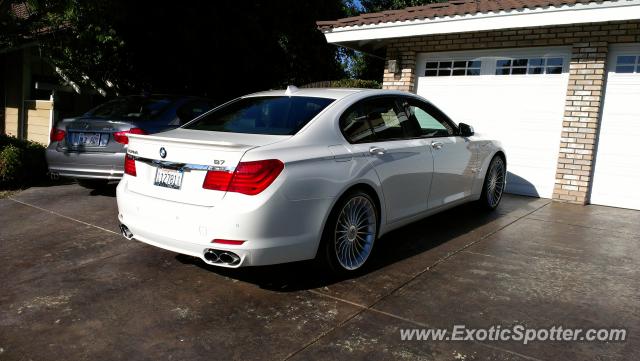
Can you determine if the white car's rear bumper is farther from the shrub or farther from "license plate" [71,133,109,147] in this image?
the shrub

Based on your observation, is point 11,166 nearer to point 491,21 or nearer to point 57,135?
point 57,135

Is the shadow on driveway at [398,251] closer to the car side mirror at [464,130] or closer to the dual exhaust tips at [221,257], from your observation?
the dual exhaust tips at [221,257]

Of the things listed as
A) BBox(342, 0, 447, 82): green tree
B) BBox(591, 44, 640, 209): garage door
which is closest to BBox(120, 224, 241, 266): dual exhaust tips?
BBox(591, 44, 640, 209): garage door

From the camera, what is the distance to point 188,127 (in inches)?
177

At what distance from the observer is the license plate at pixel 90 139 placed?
6566 mm

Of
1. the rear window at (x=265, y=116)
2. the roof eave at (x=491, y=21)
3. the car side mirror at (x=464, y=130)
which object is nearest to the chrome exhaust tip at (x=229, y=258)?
the rear window at (x=265, y=116)

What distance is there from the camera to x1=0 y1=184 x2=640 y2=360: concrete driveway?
300 centimetres

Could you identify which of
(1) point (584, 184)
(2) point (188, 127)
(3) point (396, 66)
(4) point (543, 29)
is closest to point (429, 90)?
(3) point (396, 66)

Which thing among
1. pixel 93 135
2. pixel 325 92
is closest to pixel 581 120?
pixel 325 92

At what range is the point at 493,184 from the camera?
662cm

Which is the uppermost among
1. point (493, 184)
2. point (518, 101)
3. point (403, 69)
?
point (403, 69)

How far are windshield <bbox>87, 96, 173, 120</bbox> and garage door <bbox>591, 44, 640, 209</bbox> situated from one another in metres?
6.43

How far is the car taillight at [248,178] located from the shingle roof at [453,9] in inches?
230

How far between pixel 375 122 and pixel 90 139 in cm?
407
